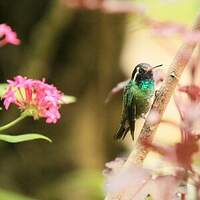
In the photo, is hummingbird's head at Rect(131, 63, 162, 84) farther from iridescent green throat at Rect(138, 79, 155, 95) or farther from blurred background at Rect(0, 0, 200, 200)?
blurred background at Rect(0, 0, 200, 200)

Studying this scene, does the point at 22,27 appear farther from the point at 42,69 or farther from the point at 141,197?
the point at 141,197

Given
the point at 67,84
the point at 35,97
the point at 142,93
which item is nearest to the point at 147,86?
the point at 142,93

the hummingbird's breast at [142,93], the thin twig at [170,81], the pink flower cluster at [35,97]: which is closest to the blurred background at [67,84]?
the hummingbird's breast at [142,93]

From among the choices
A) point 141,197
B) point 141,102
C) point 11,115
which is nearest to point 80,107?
point 11,115

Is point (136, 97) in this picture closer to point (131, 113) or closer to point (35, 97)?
point (131, 113)

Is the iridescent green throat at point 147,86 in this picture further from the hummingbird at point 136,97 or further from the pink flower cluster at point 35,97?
the pink flower cluster at point 35,97

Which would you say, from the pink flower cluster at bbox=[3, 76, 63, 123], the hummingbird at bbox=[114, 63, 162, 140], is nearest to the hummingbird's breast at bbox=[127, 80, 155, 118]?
the hummingbird at bbox=[114, 63, 162, 140]
